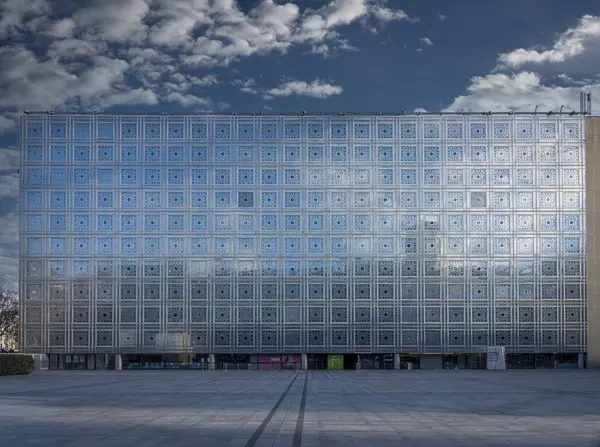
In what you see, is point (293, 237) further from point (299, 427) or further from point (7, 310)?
point (299, 427)

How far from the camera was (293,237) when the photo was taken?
3425 inches

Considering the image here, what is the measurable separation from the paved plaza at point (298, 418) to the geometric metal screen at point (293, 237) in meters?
42.9

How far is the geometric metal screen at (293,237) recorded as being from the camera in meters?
86.5

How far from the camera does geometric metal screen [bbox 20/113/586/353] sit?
86500 mm

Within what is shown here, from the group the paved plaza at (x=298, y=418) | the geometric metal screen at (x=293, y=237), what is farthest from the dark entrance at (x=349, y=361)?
the paved plaza at (x=298, y=418)

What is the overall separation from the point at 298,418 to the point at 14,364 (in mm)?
45132

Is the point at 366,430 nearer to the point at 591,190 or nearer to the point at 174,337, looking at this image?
the point at 174,337

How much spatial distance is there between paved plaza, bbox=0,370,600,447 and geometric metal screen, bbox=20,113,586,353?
42914 millimetres

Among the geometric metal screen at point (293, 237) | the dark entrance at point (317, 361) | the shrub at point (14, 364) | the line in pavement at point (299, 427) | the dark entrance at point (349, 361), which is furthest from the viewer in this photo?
the dark entrance at point (349, 361)

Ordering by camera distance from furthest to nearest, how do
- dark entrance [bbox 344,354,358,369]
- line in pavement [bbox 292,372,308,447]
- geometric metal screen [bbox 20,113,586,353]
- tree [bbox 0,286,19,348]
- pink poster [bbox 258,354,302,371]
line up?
1. tree [bbox 0,286,19,348]
2. dark entrance [bbox 344,354,358,369]
3. pink poster [bbox 258,354,302,371]
4. geometric metal screen [bbox 20,113,586,353]
5. line in pavement [bbox 292,372,308,447]

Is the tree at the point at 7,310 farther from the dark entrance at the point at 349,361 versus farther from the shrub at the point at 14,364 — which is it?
the dark entrance at the point at 349,361

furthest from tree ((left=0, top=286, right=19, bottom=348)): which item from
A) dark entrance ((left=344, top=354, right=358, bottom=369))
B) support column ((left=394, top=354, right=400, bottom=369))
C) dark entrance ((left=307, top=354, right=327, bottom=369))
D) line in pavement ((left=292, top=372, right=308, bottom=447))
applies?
line in pavement ((left=292, top=372, right=308, bottom=447))

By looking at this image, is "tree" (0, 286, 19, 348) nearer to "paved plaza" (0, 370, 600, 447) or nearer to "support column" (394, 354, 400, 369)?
"support column" (394, 354, 400, 369)

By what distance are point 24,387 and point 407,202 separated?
5169cm
